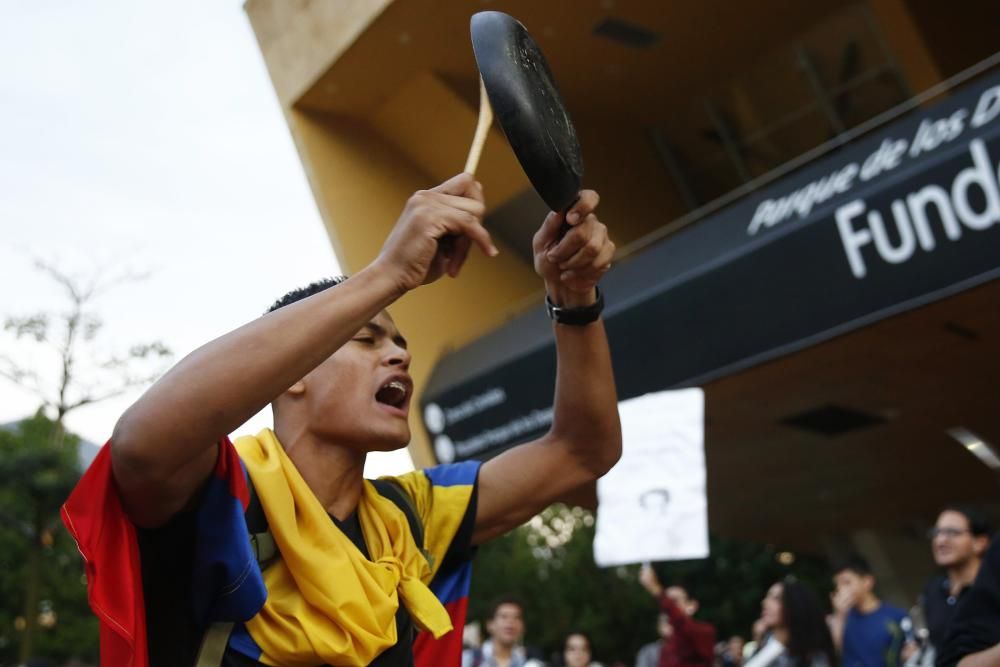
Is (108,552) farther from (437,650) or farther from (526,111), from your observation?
(526,111)

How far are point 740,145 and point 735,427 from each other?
15.1 ft

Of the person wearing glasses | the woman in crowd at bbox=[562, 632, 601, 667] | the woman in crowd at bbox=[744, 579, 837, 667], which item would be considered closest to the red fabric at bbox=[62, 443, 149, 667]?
the person wearing glasses

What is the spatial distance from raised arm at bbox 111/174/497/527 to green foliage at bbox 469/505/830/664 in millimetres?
29531

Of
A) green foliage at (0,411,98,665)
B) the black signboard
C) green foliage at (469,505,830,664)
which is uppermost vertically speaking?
green foliage at (0,411,98,665)

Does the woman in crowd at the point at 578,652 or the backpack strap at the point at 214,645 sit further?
the woman in crowd at the point at 578,652

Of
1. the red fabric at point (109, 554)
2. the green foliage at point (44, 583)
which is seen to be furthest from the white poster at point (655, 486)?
the green foliage at point (44, 583)

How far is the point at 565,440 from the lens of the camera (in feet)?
8.50

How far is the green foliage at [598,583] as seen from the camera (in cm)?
3134

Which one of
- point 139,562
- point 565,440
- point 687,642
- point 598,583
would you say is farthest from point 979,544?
point 598,583

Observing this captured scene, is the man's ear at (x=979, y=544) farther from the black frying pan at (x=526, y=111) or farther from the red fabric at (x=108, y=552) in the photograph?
the red fabric at (x=108, y=552)

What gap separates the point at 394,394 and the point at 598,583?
3493 centimetres

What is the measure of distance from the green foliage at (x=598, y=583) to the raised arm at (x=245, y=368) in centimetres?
2953

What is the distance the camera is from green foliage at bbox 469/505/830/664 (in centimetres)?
3134

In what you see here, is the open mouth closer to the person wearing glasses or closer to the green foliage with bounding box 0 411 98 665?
the person wearing glasses
